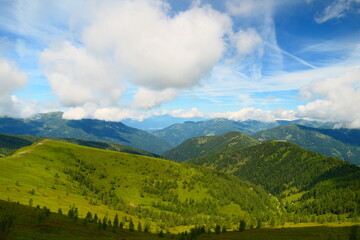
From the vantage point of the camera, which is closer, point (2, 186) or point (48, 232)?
point (48, 232)

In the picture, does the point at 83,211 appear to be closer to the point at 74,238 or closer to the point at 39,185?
the point at 39,185

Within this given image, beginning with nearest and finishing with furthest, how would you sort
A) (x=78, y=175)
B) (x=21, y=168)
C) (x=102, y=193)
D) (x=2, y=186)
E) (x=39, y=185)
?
(x=2, y=186) < (x=39, y=185) < (x=21, y=168) < (x=102, y=193) < (x=78, y=175)

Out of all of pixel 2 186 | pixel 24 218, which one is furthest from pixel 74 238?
pixel 2 186

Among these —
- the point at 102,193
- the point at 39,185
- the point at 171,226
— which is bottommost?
the point at 171,226

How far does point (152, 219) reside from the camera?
165 m

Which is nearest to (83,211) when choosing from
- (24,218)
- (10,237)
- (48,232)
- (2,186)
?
(2,186)

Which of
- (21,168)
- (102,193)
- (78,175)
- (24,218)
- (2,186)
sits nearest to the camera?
(24,218)

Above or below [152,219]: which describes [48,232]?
above

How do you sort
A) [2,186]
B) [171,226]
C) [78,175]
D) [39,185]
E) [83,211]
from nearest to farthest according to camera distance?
[2,186] < [83,211] < [39,185] < [171,226] < [78,175]

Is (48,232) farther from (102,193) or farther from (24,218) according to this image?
(102,193)

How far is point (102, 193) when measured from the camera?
179875mm

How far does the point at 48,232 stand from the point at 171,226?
120624mm

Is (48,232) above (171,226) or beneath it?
above

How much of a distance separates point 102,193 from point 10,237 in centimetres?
14829
